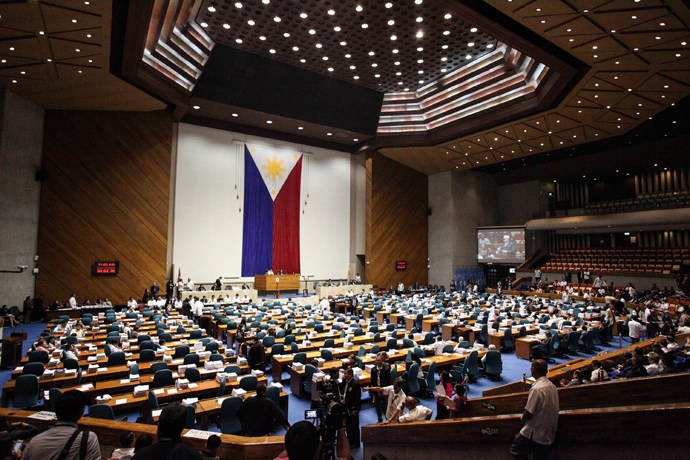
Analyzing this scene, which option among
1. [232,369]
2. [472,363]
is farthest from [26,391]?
[472,363]

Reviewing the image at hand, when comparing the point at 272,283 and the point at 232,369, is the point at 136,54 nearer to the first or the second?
the point at 232,369

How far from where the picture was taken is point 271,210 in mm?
26703

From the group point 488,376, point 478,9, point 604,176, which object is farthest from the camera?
point 604,176

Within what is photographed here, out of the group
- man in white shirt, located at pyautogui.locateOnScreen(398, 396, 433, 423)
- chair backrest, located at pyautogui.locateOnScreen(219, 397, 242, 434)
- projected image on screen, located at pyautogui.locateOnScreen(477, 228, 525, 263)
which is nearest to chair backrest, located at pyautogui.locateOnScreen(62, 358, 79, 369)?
chair backrest, located at pyautogui.locateOnScreen(219, 397, 242, 434)

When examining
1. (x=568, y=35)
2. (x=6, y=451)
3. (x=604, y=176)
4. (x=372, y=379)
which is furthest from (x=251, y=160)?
(x=604, y=176)

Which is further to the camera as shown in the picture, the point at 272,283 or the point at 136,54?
the point at 272,283

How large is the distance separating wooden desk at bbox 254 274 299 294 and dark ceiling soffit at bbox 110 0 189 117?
11.0 metres

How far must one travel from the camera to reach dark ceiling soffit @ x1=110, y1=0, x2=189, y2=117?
1284 cm

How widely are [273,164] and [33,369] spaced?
67.8ft

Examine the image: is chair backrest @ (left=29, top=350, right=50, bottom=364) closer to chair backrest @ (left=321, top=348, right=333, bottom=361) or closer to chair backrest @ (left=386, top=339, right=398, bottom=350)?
chair backrest @ (left=321, top=348, right=333, bottom=361)

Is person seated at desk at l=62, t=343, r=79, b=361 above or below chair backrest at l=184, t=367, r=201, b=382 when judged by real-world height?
above

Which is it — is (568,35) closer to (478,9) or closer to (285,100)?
(478,9)

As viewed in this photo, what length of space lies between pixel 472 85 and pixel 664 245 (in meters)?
18.1

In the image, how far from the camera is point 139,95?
19047 mm
